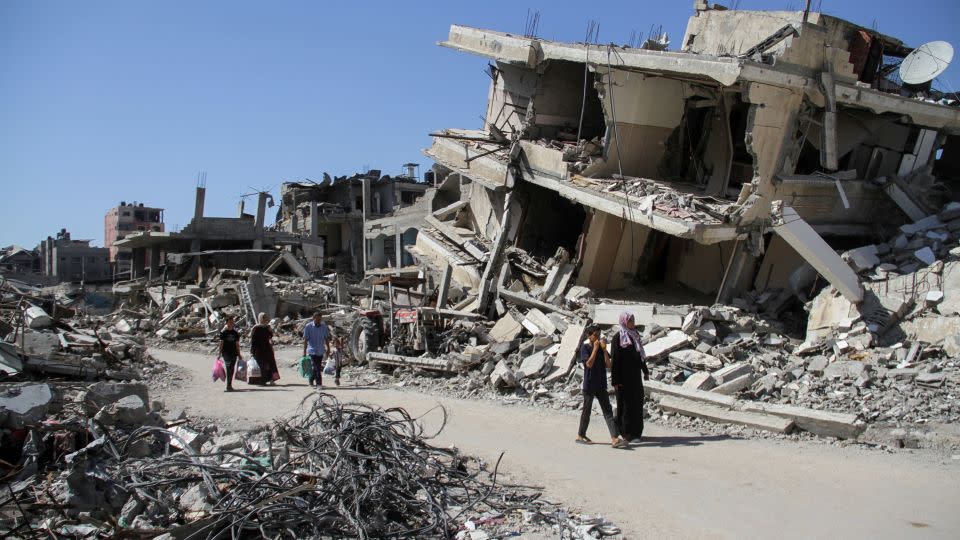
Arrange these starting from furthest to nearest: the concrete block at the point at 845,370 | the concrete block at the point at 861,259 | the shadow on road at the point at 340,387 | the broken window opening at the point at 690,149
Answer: the broken window opening at the point at 690,149
the concrete block at the point at 861,259
the shadow on road at the point at 340,387
the concrete block at the point at 845,370

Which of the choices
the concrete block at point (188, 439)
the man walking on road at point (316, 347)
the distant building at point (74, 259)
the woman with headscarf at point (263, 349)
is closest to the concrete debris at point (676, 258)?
the concrete block at point (188, 439)

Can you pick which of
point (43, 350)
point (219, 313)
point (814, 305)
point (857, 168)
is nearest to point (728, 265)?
point (814, 305)

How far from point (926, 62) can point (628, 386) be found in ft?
40.8

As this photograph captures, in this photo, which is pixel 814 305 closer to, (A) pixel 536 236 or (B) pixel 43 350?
(A) pixel 536 236

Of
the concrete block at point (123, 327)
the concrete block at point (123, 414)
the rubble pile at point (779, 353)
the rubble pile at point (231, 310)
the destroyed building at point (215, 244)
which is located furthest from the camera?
the destroyed building at point (215, 244)

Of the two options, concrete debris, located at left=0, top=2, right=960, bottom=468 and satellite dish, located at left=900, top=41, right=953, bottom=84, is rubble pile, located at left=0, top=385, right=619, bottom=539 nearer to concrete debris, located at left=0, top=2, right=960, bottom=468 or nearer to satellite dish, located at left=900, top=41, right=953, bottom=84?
concrete debris, located at left=0, top=2, right=960, bottom=468

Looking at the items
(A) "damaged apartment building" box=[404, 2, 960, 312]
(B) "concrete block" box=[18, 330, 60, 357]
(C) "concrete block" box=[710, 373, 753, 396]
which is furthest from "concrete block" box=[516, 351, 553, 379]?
(B) "concrete block" box=[18, 330, 60, 357]

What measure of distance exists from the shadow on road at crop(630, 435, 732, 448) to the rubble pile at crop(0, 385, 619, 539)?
2278mm

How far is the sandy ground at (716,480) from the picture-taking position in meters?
5.86

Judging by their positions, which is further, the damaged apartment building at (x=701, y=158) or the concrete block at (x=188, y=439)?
the damaged apartment building at (x=701, y=158)

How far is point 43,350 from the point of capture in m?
12.2

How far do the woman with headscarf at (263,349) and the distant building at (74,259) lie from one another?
38.5m

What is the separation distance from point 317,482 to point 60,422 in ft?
10.9

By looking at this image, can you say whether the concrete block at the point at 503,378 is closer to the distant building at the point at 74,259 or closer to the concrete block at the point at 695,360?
the concrete block at the point at 695,360
